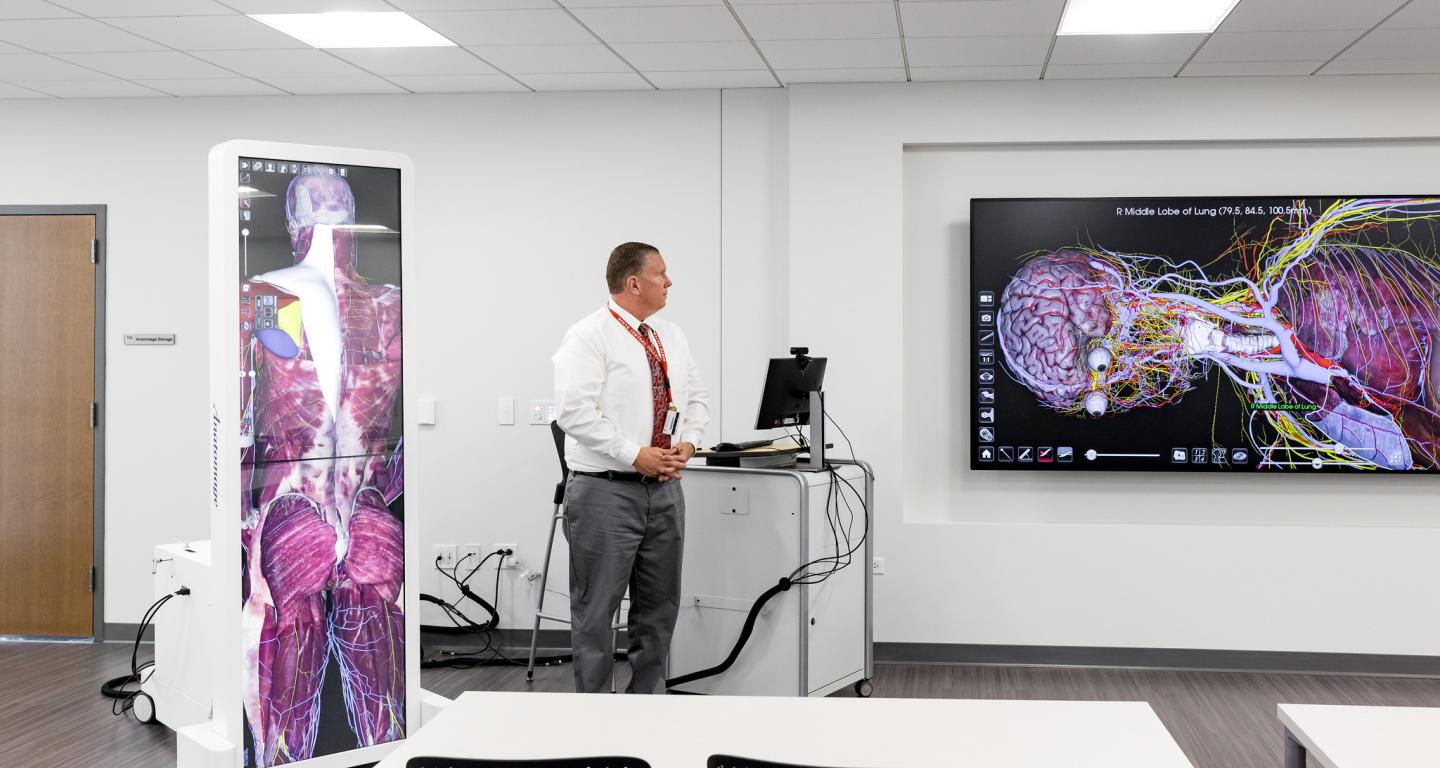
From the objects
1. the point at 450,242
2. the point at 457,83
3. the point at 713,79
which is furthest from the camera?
the point at 450,242

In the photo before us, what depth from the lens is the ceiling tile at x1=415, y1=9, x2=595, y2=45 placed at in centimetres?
373

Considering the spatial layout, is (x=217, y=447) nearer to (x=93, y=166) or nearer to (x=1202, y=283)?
(x=93, y=166)

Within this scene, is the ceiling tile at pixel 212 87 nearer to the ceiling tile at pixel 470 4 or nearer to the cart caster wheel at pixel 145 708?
the ceiling tile at pixel 470 4

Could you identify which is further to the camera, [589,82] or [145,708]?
[589,82]

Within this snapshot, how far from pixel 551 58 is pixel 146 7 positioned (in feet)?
4.70

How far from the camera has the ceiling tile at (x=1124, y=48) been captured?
396 cm

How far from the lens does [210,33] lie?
3.97m

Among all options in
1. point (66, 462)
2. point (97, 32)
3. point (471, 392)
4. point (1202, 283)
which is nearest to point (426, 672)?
point (471, 392)

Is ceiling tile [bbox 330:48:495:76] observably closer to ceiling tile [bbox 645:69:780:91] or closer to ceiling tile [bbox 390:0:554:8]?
ceiling tile [bbox 390:0:554:8]

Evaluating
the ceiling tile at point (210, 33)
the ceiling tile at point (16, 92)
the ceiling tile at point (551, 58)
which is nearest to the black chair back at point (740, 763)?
the ceiling tile at point (551, 58)

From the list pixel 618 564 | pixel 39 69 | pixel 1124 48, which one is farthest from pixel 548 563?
pixel 1124 48

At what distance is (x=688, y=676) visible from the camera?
3.82 m

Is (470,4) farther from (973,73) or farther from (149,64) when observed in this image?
(973,73)

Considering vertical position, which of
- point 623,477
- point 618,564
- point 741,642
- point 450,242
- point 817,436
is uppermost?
point 450,242
